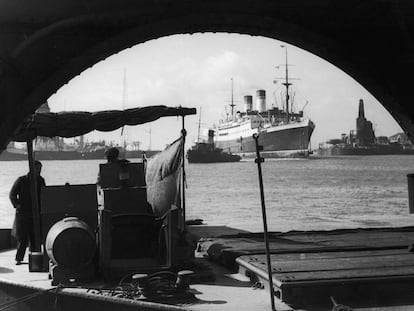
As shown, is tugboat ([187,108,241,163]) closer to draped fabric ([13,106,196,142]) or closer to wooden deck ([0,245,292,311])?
draped fabric ([13,106,196,142])

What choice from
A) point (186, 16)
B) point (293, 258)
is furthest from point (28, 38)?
point (293, 258)

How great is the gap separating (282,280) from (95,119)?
5435 mm

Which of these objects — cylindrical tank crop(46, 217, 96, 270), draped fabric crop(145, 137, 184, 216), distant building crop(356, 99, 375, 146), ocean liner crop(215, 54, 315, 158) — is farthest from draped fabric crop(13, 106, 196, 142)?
distant building crop(356, 99, 375, 146)

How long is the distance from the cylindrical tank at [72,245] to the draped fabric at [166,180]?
2.75m

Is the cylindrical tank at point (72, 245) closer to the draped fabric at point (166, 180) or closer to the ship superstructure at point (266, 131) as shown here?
the draped fabric at point (166, 180)

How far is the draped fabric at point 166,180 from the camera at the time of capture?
10.3 m

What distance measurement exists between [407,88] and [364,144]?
148413mm

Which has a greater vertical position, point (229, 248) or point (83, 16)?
point (83, 16)

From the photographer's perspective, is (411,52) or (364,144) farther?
(364,144)

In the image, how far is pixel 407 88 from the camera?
7164 mm

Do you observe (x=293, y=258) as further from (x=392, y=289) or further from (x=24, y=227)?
(x=24, y=227)

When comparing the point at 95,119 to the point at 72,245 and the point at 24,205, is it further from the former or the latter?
the point at 72,245

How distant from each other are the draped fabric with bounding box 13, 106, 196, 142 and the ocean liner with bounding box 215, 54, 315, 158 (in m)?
94.2

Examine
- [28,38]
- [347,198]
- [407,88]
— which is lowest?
[347,198]
